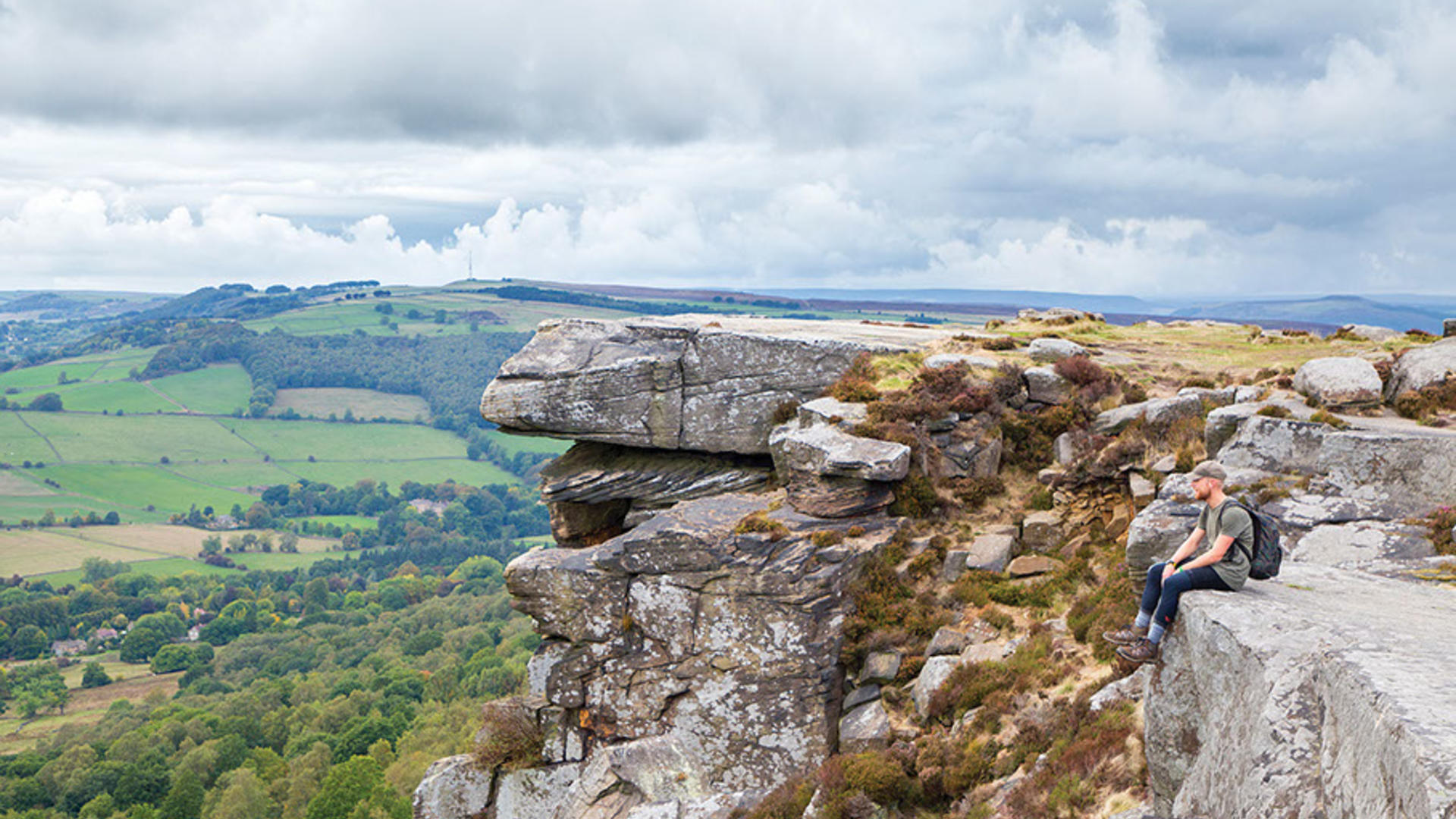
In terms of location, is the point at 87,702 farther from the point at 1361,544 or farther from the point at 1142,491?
the point at 1361,544

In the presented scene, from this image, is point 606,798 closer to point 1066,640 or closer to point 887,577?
point 887,577

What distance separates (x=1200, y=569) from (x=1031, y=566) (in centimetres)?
1202

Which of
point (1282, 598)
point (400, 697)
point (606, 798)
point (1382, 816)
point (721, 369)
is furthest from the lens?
point (400, 697)

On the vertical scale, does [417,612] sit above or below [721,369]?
below

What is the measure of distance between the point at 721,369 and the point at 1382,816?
24671mm

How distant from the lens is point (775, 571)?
78.2ft

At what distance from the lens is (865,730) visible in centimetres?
2161

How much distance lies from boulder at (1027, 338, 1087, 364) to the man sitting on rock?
1891cm

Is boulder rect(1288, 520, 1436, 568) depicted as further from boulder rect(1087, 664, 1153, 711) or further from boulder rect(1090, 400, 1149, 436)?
boulder rect(1090, 400, 1149, 436)

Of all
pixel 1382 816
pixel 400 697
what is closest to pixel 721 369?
pixel 1382 816

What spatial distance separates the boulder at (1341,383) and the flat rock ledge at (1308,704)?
38.1 ft

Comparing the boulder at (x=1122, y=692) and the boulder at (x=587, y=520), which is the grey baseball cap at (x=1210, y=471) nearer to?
the boulder at (x=1122, y=692)

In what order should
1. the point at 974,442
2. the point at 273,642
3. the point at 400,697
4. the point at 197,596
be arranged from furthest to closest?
1. the point at 197,596
2. the point at 273,642
3. the point at 400,697
4. the point at 974,442

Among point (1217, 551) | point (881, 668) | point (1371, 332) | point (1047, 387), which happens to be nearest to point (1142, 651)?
point (1217, 551)
